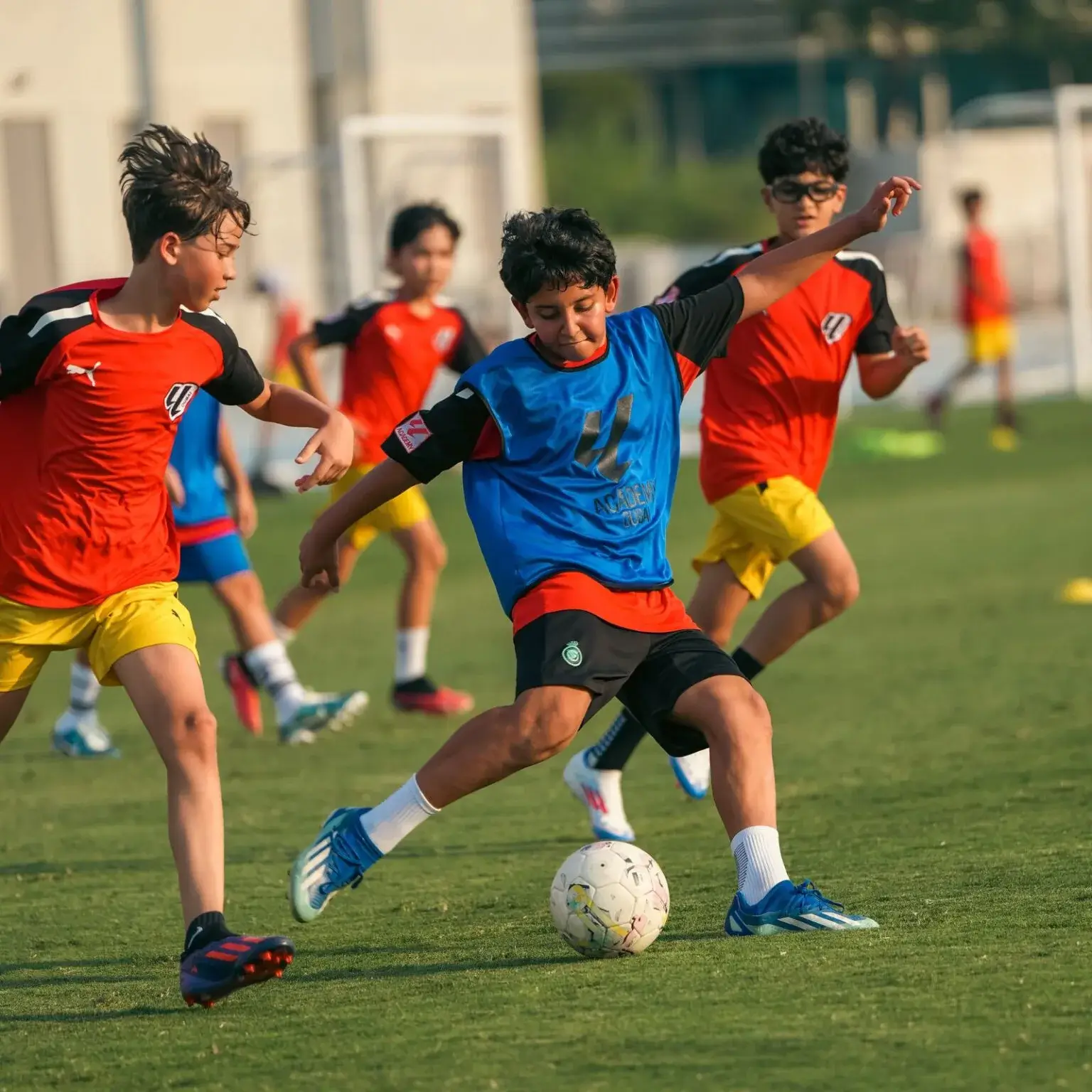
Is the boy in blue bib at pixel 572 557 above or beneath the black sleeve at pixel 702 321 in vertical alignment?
beneath

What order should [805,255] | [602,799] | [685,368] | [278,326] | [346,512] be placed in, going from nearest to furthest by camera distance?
[346,512] < [685,368] < [805,255] < [602,799] < [278,326]

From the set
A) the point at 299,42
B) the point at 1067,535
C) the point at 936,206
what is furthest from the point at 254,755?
the point at 936,206

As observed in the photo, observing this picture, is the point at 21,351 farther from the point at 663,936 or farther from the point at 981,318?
the point at 981,318

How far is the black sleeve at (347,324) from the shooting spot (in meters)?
→ 8.92

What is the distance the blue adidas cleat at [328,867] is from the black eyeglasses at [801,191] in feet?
8.50

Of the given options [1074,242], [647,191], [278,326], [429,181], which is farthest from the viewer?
[647,191]

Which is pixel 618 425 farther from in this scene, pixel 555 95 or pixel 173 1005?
pixel 555 95

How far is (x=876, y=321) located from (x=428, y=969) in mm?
2858

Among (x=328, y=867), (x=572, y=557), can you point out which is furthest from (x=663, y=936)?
(x=572, y=557)

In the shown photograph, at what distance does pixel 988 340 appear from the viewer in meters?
19.0

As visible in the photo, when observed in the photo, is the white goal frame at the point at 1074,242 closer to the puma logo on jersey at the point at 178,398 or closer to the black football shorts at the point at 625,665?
the black football shorts at the point at 625,665

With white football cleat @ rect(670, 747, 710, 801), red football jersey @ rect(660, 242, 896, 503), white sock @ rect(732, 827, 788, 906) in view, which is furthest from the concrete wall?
white sock @ rect(732, 827, 788, 906)

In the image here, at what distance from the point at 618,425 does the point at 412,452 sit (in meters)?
0.48

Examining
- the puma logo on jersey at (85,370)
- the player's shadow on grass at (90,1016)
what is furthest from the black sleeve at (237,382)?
the player's shadow on grass at (90,1016)
